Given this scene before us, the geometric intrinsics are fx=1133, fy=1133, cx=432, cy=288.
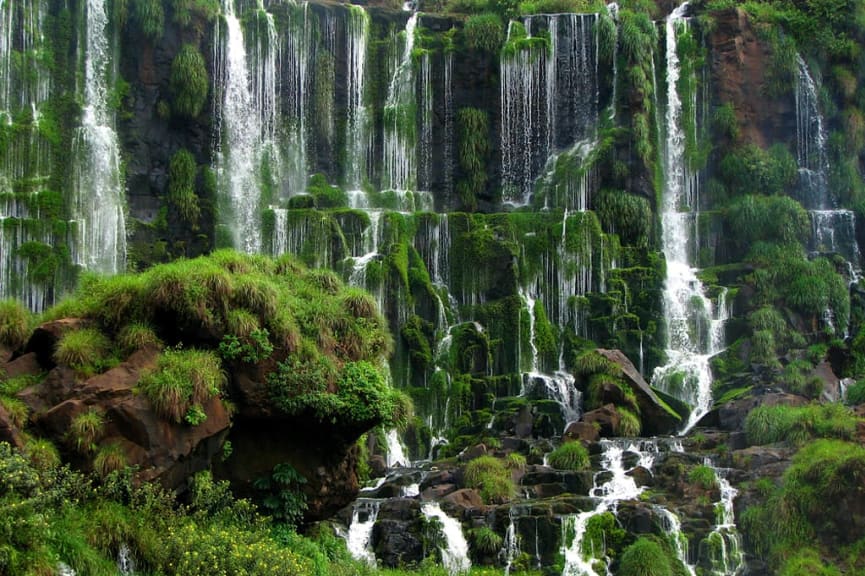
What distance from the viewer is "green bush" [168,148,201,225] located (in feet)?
118

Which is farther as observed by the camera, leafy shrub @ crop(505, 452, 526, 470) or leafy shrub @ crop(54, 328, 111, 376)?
leafy shrub @ crop(505, 452, 526, 470)

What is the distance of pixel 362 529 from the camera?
79.4 ft

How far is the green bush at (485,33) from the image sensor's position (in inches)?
1580

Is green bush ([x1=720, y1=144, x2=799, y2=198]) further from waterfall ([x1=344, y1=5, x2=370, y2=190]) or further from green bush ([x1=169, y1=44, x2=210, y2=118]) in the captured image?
green bush ([x1=169, y1=44, x2=210, y2=118])

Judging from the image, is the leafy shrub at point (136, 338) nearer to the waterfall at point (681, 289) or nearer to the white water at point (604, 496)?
the white water at point (604, 496)

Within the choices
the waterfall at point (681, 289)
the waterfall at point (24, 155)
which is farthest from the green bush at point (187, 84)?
the waterfall at point (681, 289)

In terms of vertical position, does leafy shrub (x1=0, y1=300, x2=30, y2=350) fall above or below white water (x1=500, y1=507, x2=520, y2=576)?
above

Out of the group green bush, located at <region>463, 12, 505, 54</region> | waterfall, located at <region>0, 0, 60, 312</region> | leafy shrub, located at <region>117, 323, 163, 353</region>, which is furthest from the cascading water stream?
green bush, located at <region>463, 12, 505, 54</region>

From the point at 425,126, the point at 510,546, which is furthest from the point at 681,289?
the point at 510,546

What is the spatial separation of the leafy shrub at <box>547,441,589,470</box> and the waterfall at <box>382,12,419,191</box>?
14431 mm

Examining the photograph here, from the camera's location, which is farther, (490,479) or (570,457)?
(570,457)

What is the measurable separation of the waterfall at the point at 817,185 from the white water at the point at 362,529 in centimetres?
1951

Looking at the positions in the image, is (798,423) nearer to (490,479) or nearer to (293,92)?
(490,479)

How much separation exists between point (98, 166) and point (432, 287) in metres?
11.1
